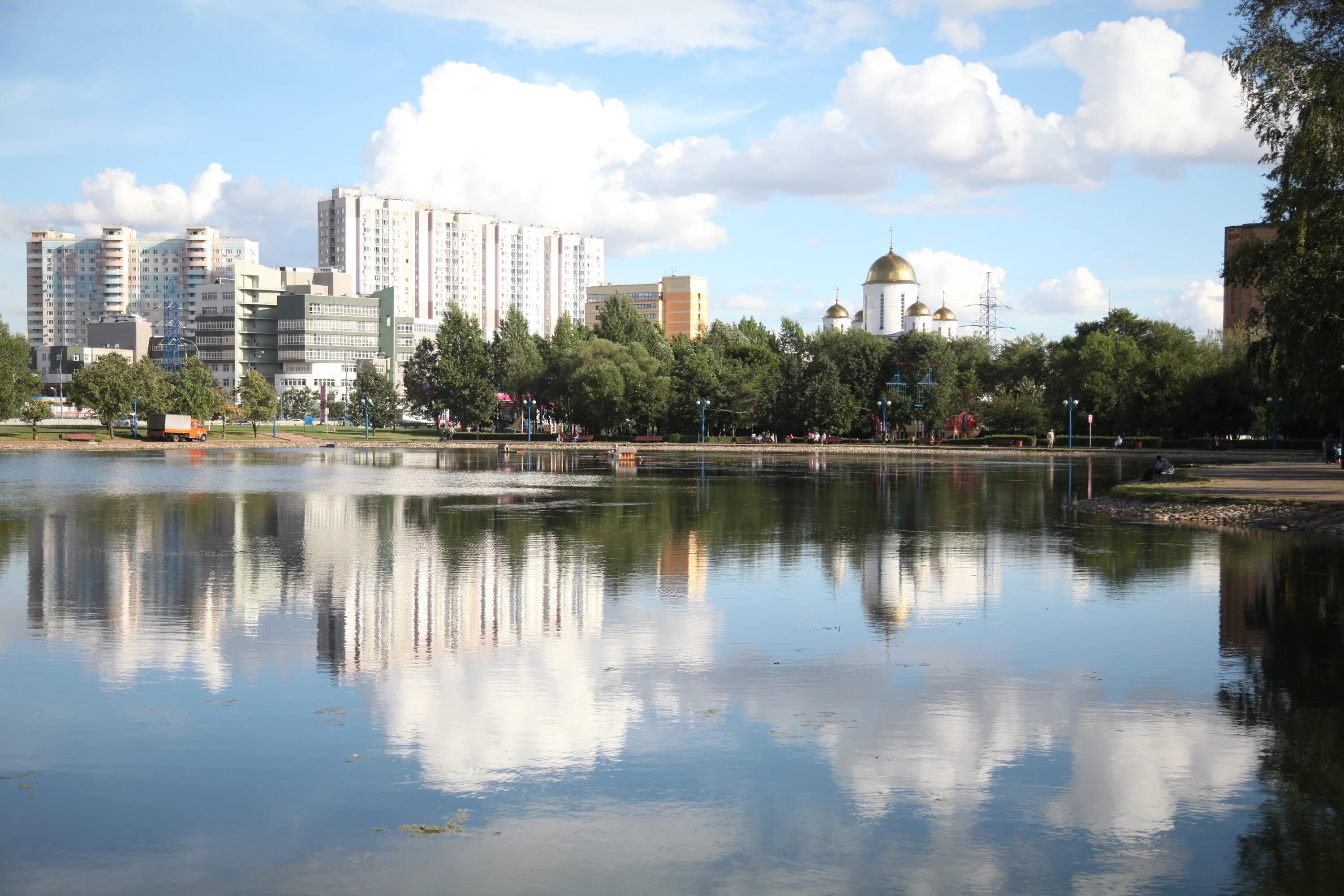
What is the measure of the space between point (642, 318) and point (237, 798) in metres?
115

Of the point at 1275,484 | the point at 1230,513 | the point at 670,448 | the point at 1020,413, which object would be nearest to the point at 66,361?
the point at 670,448

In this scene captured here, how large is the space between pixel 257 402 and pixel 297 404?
4017 cm

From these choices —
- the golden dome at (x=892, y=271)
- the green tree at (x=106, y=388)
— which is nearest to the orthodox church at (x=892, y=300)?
the golden dome at (x=892, y=271)

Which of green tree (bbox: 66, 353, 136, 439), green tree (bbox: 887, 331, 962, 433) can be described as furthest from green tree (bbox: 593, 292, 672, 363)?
green tree (bbox: 66, 353, 136, 439)

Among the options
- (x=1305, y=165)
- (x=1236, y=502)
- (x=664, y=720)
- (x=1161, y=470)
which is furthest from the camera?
(x=1161, y=470)

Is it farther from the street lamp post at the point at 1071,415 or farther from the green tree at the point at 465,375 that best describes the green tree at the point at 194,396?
the street lamp post at the point at 1071,415

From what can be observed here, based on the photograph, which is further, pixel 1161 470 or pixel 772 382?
pixel 772 382

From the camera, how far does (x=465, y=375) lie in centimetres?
11612

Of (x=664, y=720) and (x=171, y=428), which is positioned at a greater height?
(x=171, y=428)

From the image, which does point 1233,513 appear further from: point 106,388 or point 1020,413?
point 106,388

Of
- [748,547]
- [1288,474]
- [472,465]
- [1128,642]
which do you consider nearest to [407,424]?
[472,465]

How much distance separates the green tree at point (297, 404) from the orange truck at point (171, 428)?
168 ft

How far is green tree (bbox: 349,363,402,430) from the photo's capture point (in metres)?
130

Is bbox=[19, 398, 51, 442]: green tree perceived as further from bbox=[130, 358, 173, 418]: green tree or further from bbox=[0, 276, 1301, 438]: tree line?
bbox=[130, 358, 173, 418]: green tree
